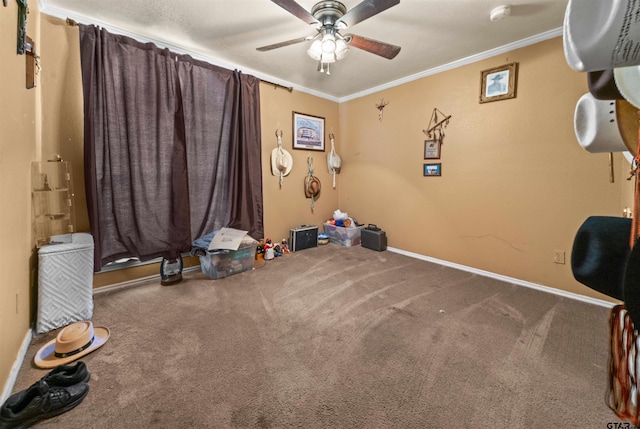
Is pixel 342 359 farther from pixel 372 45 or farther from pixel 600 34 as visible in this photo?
pixel 372 45

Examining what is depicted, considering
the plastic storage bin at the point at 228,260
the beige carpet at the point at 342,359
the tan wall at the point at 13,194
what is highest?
the tan wall at the point at 13,194

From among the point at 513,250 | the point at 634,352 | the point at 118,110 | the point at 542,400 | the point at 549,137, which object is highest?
the point at 118,110

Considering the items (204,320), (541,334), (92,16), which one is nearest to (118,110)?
(92,16)

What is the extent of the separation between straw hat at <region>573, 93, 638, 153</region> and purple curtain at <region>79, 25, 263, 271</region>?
2968mm

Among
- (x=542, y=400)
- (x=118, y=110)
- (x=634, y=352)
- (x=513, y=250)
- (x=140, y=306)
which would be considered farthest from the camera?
(x=513, y=250)

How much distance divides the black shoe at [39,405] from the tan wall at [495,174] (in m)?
3.45

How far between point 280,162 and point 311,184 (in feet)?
2.16

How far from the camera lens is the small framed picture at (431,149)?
10.8 feet

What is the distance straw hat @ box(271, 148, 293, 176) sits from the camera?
3.67 m

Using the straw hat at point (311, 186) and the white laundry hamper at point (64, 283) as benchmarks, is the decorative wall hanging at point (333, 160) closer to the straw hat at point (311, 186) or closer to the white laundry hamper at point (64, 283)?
the straw hat at point (311, 186)

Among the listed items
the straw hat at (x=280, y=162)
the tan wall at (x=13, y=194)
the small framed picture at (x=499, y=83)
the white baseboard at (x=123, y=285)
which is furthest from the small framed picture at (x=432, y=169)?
the tan wall at (x=13, y=194)

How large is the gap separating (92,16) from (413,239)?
160 inches

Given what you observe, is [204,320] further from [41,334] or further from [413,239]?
[413,239]

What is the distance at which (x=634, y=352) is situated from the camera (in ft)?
1.66
